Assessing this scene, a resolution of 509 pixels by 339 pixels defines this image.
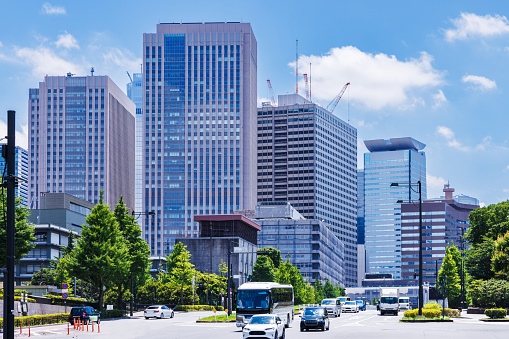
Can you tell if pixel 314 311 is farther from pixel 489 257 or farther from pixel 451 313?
pixel 489 257

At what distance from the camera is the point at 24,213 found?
69500 millimetres

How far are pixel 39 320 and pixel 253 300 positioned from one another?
60.2 feet

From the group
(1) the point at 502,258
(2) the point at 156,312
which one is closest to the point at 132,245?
(2) the point at 156,312

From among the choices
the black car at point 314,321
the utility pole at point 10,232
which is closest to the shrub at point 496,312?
the black car at point 314,321

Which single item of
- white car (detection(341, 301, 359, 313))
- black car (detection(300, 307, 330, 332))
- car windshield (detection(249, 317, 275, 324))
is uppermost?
car windshield (detection(249, 317, 275, 324))

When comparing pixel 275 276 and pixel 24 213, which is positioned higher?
pixel 24 213

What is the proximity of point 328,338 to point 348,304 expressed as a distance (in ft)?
209

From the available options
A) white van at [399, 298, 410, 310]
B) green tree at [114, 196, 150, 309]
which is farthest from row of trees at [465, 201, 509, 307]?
green tree at [114, 196, 150, 309]

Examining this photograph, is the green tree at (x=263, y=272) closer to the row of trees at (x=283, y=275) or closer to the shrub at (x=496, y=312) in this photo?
the row of trees at (x=283, y=275)

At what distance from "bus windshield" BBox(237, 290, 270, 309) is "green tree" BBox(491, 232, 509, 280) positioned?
1462 inches

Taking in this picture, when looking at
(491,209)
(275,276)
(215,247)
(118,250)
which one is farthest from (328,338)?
(215,247)

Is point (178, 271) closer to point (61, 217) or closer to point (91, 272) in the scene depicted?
point (91, 272)

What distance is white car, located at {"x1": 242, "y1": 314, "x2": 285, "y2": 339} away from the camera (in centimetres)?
3728

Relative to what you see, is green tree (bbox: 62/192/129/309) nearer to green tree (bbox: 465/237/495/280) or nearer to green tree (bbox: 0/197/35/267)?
green tree (bbox: 0/197/35/267)
